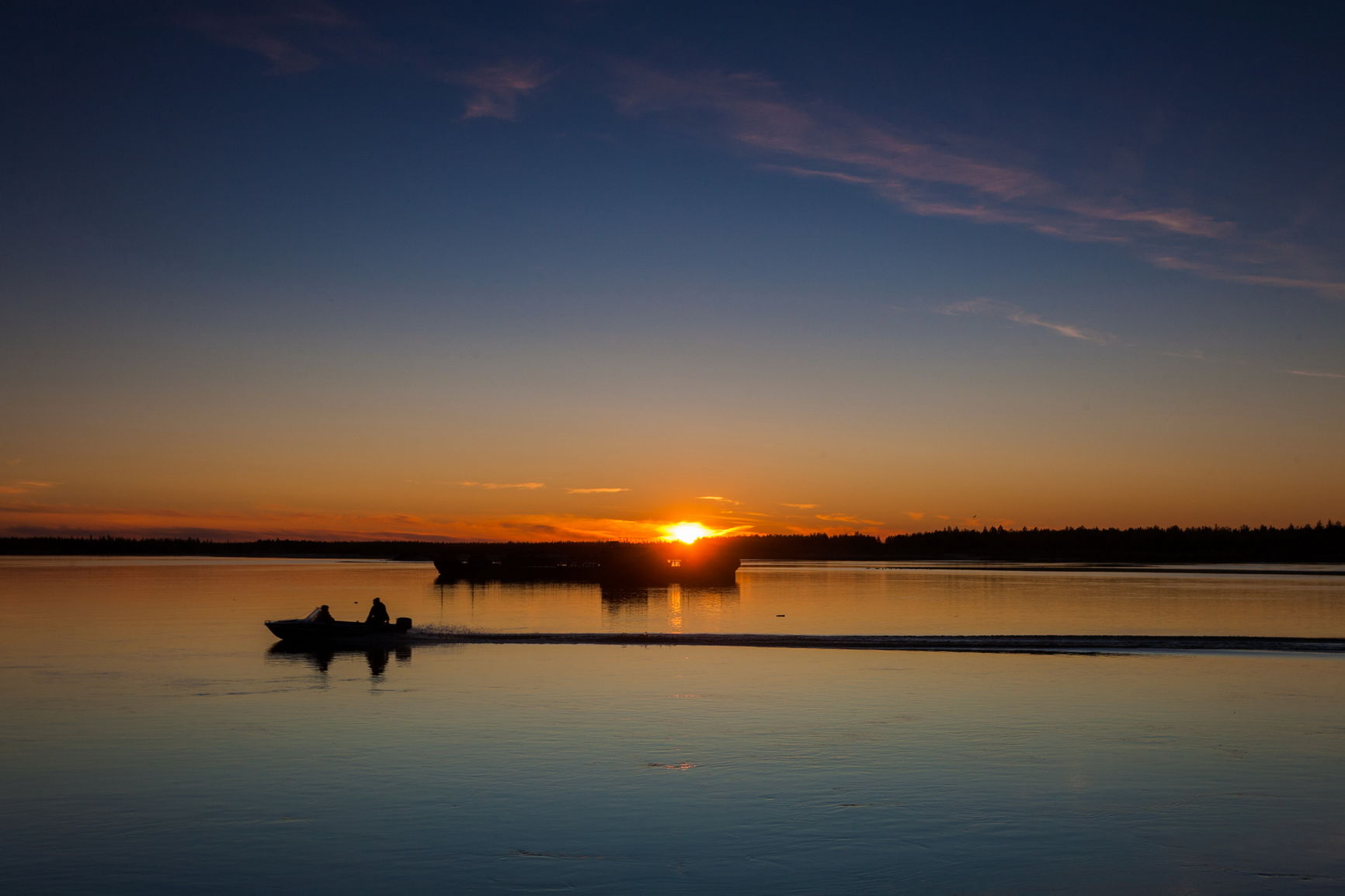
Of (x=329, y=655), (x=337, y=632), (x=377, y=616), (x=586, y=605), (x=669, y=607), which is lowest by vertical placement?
(x=669, y=607)

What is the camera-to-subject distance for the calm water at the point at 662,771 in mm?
18250

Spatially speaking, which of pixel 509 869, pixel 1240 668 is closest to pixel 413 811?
pixel 509 869

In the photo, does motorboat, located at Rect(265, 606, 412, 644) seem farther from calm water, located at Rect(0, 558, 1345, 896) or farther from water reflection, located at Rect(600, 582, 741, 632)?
water reflection, located at Rect(600, 582, 741, 632)

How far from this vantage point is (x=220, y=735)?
30094 mm

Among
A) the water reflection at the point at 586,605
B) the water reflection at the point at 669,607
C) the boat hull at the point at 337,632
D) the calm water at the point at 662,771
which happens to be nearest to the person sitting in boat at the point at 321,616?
the boat hull at the point at 337,632

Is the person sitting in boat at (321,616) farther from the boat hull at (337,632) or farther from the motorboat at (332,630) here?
the boat hull at (337,632)

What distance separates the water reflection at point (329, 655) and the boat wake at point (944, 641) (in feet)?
8.97

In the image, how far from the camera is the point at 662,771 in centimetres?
2562

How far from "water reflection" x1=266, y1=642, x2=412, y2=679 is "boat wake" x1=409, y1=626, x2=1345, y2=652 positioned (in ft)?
8.97

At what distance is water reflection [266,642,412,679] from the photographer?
47.9 meters

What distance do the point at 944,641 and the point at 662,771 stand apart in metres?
31.1

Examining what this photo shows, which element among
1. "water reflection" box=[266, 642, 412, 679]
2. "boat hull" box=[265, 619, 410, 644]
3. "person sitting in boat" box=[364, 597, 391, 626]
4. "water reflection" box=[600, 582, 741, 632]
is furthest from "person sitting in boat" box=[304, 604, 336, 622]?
"water reflection" box=[600, 582, 741, 632]

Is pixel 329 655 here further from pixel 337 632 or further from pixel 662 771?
pixel 662 771

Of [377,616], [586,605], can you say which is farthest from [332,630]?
[586,605]
